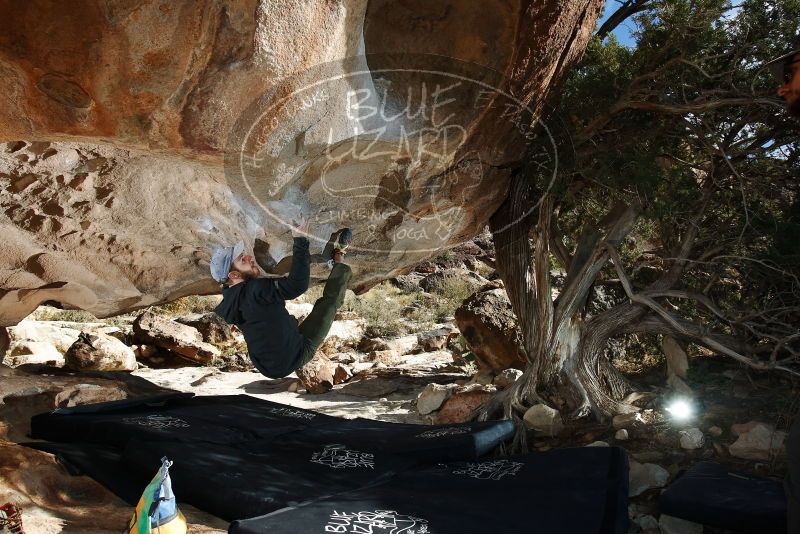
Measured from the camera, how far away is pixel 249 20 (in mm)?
3611

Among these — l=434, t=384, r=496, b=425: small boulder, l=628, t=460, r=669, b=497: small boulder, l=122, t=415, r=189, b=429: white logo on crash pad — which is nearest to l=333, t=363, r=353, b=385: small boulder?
l=434, t=384, r=496, b=425: small boulder

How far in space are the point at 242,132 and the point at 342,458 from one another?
2.42 m

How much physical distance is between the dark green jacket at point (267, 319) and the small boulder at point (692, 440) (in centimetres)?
380

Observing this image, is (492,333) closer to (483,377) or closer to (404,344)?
(483,377)

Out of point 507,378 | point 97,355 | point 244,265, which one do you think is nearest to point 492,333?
point 507,378

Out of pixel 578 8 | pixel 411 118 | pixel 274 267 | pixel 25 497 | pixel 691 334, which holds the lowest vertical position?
pixel 25 497

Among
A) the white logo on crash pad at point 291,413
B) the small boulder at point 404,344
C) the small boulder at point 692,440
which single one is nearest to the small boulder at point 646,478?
the small boulder at point 692,440

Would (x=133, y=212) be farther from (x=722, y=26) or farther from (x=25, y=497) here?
(x=722, y=26)

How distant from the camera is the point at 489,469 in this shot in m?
4.33

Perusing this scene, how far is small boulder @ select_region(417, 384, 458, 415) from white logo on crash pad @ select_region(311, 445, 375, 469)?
3173 mm

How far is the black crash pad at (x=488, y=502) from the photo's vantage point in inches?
126

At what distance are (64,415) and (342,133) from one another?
3109 mm

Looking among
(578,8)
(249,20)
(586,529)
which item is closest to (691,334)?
(578,8)

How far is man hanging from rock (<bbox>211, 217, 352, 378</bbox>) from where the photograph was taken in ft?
13.0
